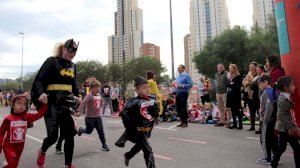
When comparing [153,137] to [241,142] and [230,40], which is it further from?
[230,40]

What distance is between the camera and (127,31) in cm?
9462

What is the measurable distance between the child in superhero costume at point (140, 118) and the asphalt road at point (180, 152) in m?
1.23

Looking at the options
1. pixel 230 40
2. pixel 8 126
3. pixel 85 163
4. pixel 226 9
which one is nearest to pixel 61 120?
pixel 8 126

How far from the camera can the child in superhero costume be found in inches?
197

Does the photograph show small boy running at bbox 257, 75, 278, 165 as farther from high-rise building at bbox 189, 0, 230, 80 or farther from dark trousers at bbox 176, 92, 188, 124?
high-rise building at bbox 189, 0, 230, 80

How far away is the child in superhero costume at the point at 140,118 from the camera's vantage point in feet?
16.4

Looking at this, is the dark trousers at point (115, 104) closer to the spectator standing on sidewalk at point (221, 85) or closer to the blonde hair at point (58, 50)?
the spectator standing on sidewalk at point (221, 85)

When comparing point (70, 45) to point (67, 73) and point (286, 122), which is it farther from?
point (286, 122)

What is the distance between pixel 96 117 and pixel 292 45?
14.3ft

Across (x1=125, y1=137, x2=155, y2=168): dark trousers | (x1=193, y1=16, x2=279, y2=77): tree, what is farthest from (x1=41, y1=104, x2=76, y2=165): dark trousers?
(x1=193, y1=16, x2=279, y2=77): tree

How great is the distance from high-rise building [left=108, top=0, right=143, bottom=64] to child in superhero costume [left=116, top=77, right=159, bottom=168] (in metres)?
75.3

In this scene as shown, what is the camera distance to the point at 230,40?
55.7 meters

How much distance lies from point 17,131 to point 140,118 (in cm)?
183

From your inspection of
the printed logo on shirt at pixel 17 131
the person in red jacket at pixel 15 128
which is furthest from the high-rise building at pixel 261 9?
the printed logo on shirt at pixel 17 131
